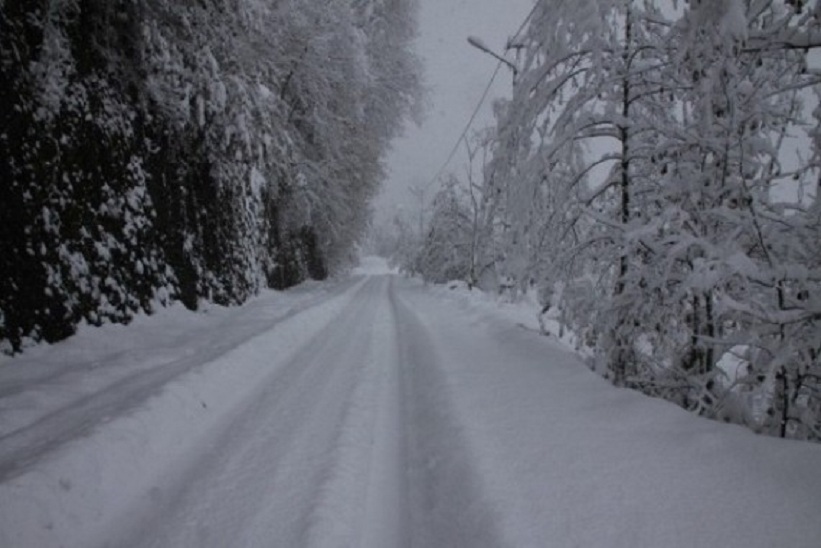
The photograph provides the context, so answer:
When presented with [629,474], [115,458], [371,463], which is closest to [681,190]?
[629,474]

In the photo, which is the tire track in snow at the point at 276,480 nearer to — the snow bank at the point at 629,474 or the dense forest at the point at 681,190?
the snow bank at the point at 629,474

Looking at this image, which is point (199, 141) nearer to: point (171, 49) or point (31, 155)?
point (171, 49)

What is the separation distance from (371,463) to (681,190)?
3463 millimetres

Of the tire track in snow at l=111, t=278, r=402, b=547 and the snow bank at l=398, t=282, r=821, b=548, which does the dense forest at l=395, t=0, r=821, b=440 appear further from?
the tire track in snow at l=111, t=278, r=402, b=547

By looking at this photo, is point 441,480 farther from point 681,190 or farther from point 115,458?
point 681,190

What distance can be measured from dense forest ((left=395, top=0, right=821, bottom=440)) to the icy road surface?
0.64 metres

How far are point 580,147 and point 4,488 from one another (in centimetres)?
583

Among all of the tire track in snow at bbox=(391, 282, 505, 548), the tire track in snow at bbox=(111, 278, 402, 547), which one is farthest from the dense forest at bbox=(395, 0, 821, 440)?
the tire track in snow at bbox=(111, 278, 402, 547)

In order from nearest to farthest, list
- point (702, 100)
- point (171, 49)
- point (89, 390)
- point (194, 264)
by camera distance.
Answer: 1. point (702, 100)
2. point (89, 390)
3. point (171, 49)
4. point (194, 264)

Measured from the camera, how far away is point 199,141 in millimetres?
10438

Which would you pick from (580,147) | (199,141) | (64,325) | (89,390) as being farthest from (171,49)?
(580,147)

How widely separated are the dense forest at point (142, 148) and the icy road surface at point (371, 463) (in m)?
1.29

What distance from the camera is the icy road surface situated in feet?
8.35

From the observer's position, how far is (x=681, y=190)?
4.27m
